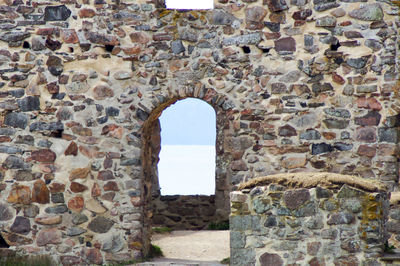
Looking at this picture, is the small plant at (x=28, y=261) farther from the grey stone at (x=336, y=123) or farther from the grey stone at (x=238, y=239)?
the grey stone at (x=336, y=123)

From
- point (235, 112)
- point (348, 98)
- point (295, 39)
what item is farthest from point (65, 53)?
point (348, 98)

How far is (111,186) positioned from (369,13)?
170 inches

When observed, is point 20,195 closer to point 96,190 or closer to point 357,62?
point 96,190

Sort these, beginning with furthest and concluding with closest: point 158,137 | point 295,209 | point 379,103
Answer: point 158,137
point 379,103
point 295,209

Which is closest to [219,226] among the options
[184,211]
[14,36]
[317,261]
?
[184,211]

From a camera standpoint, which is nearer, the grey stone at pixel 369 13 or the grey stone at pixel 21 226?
the grey stone at pixel 369 13

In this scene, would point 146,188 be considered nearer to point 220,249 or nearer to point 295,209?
point 220,249

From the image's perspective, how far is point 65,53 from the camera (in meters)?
10.3

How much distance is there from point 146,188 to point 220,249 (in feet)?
5.54

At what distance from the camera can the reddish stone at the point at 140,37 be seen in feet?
33.5

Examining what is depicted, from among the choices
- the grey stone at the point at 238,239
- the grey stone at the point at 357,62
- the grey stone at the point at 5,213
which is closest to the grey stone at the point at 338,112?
the grey stone at the point at 357,62

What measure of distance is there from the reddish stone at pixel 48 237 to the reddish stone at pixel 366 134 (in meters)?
4.39

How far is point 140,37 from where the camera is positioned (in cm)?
1022

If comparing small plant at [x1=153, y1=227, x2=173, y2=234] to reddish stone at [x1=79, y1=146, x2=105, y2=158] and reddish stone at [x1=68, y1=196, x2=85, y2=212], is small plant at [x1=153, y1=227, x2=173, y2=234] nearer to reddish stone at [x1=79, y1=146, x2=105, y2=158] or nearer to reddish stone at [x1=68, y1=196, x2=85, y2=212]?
reddish stone at [x1=68, y1=196, x2=85, y2=212]
